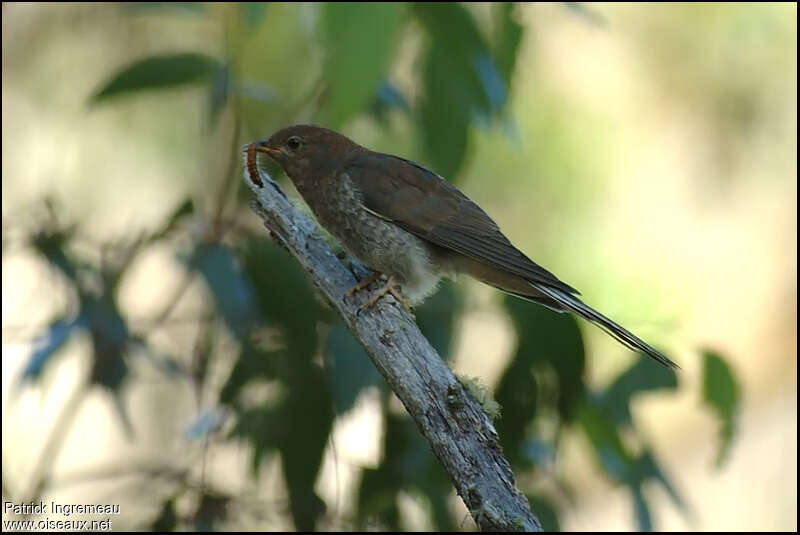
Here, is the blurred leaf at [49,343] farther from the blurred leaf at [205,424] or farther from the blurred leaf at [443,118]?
the blurred leaf at [443,118]

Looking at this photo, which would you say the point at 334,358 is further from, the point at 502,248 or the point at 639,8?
the point at 639,8

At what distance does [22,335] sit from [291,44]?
1787 mm

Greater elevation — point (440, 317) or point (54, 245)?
point (440, 317)

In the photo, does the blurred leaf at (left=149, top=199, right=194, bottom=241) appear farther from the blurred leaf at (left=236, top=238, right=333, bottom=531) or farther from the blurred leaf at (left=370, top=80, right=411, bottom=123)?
the blurred leaf at (left=370, top=80, right=411, bottom=123)

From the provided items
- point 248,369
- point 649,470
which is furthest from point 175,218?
point 649,470

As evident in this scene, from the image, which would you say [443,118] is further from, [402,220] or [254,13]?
[254,13]

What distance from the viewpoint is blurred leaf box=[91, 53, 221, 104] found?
3.60 m

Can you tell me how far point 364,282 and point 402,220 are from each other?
1.11 feet

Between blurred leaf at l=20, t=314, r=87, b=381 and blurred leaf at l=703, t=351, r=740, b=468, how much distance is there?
1920 millimetres

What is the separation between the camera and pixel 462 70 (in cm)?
314

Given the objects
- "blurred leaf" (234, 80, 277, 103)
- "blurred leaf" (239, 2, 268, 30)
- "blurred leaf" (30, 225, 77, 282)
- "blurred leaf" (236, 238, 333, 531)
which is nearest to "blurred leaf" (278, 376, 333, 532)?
"blurred leaf" (236, 238, 333, 531)

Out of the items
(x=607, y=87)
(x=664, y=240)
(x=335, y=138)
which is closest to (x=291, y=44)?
(x=335, y=138)

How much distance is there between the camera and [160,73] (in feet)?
11.9

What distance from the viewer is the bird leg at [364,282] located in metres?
2.96
